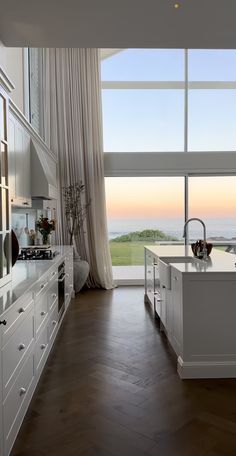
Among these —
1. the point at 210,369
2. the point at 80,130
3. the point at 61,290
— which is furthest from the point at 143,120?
the point at 210,369

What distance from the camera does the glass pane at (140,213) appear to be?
7762mm

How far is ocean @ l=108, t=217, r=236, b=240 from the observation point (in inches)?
309

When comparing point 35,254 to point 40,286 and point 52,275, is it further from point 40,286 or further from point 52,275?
point 40,286

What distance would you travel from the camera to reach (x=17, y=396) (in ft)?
7.29

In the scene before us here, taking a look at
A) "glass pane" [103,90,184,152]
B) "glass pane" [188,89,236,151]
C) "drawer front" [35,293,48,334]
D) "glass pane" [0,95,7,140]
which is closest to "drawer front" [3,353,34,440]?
"drawer front" [35,293,48,334]

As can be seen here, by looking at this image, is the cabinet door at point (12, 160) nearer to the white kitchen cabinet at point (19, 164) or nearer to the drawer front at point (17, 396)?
the white kitchen cabinet at point (19, 164)

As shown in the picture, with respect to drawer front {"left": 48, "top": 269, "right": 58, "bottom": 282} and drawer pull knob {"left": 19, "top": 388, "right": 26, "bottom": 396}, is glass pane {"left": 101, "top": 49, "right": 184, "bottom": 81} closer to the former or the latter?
drawer front {"left": 48, "top": 269, "right": 58, "bottom": 282}

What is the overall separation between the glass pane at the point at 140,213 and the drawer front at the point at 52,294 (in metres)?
3.73

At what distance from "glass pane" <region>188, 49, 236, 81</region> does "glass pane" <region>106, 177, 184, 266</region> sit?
2146 mm

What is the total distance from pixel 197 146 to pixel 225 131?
68 centimetres

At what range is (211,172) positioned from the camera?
7.71 metres
